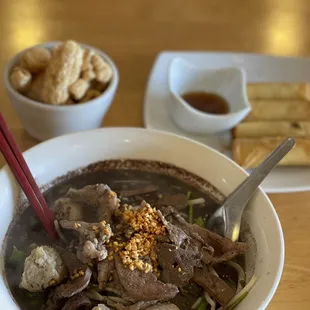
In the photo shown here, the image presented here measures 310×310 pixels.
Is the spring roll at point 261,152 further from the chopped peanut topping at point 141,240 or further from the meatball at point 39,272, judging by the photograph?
the meatball at point 39,272

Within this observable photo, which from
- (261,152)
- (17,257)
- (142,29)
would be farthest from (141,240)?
(142,29)

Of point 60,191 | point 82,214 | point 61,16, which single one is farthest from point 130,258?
point 61,16

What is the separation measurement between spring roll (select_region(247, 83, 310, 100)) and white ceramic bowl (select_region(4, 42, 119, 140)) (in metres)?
0.55

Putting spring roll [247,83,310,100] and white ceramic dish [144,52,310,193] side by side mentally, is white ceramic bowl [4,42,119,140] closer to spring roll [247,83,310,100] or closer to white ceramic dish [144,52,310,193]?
white ceramic dish [144,52,310,193]

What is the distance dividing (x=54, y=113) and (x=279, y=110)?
80cm

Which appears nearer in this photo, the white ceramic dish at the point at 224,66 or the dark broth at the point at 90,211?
the dark broth at the point at 90,211

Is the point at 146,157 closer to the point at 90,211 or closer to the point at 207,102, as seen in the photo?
the point at 90,211

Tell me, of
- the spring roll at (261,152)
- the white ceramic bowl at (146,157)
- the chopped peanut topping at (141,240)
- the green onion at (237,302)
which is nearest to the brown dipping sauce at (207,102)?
the spring roll at (261,152)

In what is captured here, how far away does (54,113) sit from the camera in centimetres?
152

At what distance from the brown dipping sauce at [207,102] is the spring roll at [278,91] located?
0.38 ft

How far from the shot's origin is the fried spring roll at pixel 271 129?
176cm

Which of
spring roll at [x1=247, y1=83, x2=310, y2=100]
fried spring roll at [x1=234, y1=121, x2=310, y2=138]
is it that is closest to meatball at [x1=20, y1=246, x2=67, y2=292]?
fried spring roll at [x1=234, y1=121, x2=310, y2=138]

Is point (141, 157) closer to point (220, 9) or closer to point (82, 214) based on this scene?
point (82, 214)

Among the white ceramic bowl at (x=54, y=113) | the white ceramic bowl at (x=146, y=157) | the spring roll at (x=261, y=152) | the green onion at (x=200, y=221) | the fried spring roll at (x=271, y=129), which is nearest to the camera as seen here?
the white ceramic bowl at (x=146, y=157)
